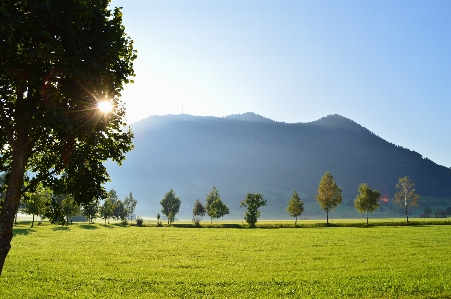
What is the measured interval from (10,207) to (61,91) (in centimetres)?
573

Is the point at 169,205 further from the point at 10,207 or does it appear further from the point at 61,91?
the point at 61,91

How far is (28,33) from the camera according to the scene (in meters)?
11.9

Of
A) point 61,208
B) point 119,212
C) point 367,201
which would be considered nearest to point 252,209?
point 367,201

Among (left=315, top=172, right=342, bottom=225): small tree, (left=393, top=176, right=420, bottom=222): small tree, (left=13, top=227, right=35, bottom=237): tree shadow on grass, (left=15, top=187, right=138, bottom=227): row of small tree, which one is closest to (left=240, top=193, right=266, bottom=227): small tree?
(left=315, top=172, right=342, bottom=225): small tree

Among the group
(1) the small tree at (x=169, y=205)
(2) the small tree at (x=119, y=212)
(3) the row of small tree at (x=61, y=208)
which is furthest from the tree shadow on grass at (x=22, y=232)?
(2) the small tree at (x=119, y=212)

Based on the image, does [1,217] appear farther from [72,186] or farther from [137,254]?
[137,254]

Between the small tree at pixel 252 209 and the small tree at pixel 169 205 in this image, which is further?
the small tree at pixel 169 205

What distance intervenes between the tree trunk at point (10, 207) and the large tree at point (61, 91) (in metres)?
0.04

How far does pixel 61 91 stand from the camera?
13961 mm

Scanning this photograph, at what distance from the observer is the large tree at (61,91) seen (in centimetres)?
1219

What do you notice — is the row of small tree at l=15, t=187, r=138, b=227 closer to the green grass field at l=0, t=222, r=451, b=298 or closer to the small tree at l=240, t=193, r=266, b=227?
the green grass field at l=0, t=222, r=451, b=298

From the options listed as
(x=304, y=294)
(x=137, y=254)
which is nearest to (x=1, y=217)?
(x=304, y=294)

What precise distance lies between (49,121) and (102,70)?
3425mm

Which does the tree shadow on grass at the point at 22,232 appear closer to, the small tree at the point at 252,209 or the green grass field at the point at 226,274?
the green grass field at the point at 226,274
